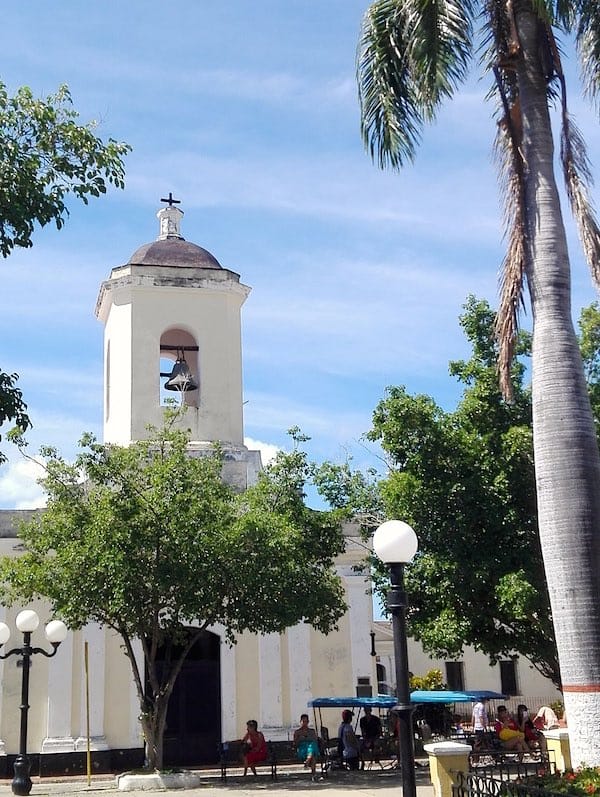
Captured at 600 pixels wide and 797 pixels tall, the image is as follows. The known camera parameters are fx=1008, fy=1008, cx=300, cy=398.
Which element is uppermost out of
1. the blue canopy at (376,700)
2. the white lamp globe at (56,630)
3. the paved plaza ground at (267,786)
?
the white lamp globe at (56,630)

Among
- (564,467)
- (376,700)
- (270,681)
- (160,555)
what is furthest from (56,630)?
(564,467)

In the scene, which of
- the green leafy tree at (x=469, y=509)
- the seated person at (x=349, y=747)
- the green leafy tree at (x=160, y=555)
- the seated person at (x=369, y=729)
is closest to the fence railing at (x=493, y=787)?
the green leafy tree at (x=469, y=509)

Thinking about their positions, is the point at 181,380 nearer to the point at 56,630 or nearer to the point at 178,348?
the point at 178,348

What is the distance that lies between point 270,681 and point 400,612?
13877 mm

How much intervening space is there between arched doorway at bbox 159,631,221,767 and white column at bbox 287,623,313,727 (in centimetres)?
157

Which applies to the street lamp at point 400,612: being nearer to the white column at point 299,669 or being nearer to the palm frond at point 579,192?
the palm frond at point 579,192

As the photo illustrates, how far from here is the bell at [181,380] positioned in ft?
71.1

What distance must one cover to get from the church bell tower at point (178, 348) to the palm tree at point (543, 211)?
1015cm

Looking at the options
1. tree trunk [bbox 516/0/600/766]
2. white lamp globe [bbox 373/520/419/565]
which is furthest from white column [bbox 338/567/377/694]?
white lamp globe [bbox 373/520/419/565]

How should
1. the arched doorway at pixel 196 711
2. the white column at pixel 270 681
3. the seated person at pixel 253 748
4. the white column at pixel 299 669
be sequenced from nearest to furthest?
the seated person at pixel 253 748 → the arched doorway at pixel 196 711 → the white column at pixel 270 681 → the white column at pixel 299 669

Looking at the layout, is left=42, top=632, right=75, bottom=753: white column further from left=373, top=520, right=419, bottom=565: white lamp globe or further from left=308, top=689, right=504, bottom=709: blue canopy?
left=373, top=520, right=419, bottom=565: white lamp globe

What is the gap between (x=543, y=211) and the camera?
1111 centimetres

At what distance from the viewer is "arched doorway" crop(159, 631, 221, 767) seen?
69.0 feet

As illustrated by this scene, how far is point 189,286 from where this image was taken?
2230cm
